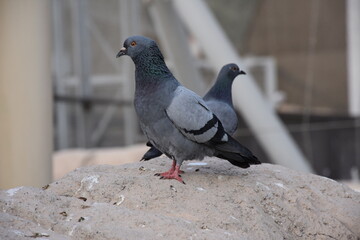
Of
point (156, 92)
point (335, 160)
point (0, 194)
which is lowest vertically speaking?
point (335, 160)

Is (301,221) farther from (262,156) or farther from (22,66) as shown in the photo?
(262,156)

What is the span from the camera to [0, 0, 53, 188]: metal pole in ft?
25.6

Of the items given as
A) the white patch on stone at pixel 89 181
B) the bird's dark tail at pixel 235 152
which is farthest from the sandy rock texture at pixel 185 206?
the bird's dark tail at pixel 235 152

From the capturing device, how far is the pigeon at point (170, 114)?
5.06 m

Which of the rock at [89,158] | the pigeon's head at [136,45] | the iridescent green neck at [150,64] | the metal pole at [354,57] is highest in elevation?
the pigeon's head at [136,45]

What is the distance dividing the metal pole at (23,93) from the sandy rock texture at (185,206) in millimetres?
2348

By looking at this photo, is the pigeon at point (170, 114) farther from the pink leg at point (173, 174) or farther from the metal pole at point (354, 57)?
the metal pole at point (354, 57)

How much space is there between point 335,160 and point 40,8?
9529mm

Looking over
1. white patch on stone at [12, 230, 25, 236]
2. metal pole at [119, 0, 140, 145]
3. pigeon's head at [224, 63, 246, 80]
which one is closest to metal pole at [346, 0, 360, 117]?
metal pole at [119, 0, 140, 145]

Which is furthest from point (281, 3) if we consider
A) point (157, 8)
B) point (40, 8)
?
point (40, 8)

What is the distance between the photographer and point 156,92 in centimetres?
509

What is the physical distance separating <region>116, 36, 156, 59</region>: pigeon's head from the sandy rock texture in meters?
0.82

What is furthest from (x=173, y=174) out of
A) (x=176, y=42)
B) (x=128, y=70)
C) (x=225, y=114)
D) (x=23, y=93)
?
(x=128, y=70)

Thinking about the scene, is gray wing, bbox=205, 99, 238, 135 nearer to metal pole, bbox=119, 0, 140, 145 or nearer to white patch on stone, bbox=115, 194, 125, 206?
white patch on stone, bbox=115, 194, 125, 206
